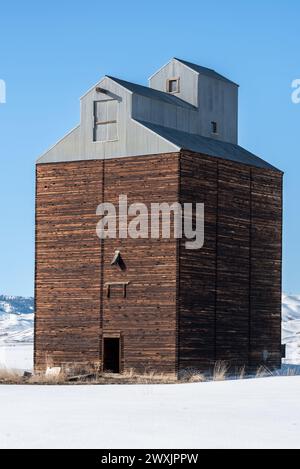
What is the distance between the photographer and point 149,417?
28734 mm

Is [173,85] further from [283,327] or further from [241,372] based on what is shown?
[283,327]

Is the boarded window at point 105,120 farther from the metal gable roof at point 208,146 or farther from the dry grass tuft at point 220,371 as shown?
the dry grass tuft at point 220,371

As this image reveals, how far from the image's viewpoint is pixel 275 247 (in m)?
53.7

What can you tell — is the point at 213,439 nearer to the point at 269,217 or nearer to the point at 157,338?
the point at 157,338

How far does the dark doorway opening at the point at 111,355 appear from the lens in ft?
161

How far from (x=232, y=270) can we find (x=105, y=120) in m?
8.10

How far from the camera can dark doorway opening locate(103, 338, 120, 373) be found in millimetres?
49062

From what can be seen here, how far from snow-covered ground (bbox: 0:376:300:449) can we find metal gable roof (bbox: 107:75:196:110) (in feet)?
45.0

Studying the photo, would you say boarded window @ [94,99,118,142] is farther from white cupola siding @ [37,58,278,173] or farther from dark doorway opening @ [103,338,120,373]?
dark doorway opening @ [103,338,120,373]

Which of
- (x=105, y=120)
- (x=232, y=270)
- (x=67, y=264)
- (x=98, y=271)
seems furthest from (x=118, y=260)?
(x=105, y=120)

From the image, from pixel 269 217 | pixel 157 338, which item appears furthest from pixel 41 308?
pixel 269 217

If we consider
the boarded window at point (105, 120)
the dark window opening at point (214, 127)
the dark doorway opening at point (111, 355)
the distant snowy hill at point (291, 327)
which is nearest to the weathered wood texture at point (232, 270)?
the dark window opening at point (214, 127)

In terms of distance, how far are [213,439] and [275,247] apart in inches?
1182

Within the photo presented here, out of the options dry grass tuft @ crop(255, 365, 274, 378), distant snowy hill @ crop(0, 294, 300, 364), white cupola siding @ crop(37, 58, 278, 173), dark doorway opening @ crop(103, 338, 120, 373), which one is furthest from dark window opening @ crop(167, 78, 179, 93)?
distant snowy hill @ crop(0, 294, 300, 364)
